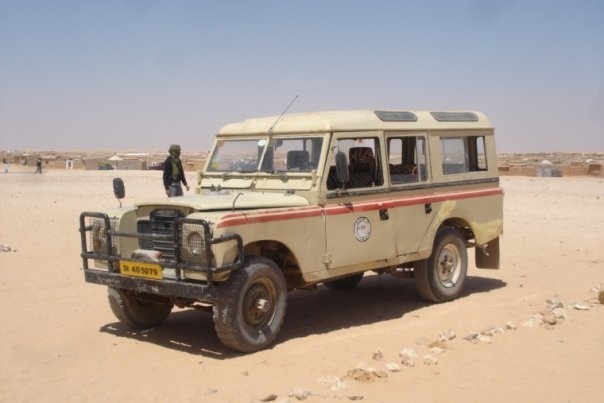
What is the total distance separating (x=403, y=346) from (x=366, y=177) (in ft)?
7.19

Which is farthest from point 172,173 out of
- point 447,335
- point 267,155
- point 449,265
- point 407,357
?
point 407,357

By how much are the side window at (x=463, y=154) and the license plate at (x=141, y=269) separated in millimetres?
4192

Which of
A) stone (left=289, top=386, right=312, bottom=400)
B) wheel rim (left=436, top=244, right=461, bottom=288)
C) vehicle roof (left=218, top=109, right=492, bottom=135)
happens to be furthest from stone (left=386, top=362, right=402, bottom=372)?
wheel rim (left=436, top=244, right=461, bottom=288)

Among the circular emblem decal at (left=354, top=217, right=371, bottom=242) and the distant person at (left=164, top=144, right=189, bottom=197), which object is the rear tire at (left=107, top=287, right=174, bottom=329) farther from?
the distant person at (left=164, top=144, right=189, bottom=197)

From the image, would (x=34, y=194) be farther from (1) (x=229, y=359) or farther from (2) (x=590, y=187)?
(1) (x=229, y=359)

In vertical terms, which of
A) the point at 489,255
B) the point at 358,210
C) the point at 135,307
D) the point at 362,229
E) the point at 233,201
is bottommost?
the point at 489,255

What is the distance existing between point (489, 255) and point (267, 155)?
406 cm

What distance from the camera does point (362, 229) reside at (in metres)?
8.24

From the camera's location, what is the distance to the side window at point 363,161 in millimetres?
8430

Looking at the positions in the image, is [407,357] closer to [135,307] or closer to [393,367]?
[393,367]

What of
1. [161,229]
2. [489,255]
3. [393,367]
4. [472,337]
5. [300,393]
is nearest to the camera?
[300,393]

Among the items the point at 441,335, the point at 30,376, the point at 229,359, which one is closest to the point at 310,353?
the point at 229,359

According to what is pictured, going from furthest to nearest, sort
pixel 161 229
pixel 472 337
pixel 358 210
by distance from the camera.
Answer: pixel 358 210
pixel 472 337
pixel 161 229

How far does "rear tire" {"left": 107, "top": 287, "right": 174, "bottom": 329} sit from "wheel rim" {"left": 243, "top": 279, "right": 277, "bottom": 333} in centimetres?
109
